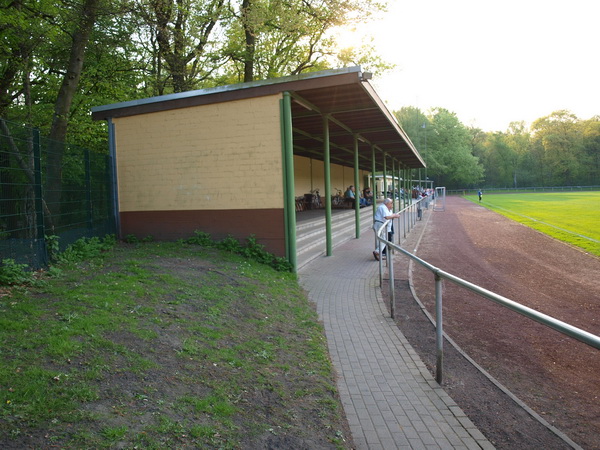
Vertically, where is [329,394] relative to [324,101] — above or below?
below

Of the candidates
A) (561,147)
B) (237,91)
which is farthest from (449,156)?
(237,91)

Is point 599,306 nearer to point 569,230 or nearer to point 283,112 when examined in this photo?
point 283,112

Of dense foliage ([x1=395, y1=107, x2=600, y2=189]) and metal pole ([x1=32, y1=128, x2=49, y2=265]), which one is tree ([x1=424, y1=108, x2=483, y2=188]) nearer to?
dense foliage ([x1=395, y1=107, x2=600, y2=189])

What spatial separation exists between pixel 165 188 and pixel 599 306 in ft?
27.8

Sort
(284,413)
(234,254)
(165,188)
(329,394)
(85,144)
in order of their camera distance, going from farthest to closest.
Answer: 1. (85,144)
2. (165,188)
3. (234,254)
4. (329,394)
5. (284,413)

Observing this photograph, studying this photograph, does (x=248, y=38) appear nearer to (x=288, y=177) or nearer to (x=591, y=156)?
(x=288, y=177)

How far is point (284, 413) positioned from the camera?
10.5ft

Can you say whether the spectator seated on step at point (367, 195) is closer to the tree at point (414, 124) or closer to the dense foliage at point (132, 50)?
the dense foliage at point (132, 50)

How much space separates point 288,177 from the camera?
8.51m

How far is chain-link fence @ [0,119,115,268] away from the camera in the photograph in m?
6.25

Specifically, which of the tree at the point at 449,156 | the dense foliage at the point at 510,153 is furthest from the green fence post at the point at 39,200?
the tree at the point at 449,156

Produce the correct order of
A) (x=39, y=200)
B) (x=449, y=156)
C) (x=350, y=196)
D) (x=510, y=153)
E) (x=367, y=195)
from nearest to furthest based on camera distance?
1. (x=39, y=200)
2. (x=350, y=196)
3. (x=367, y=195)
4. (x=449, y=156)
5. (x=510, y=153)

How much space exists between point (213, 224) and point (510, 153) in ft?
328

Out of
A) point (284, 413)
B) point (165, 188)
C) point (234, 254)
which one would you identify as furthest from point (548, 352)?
point (165, 188)
